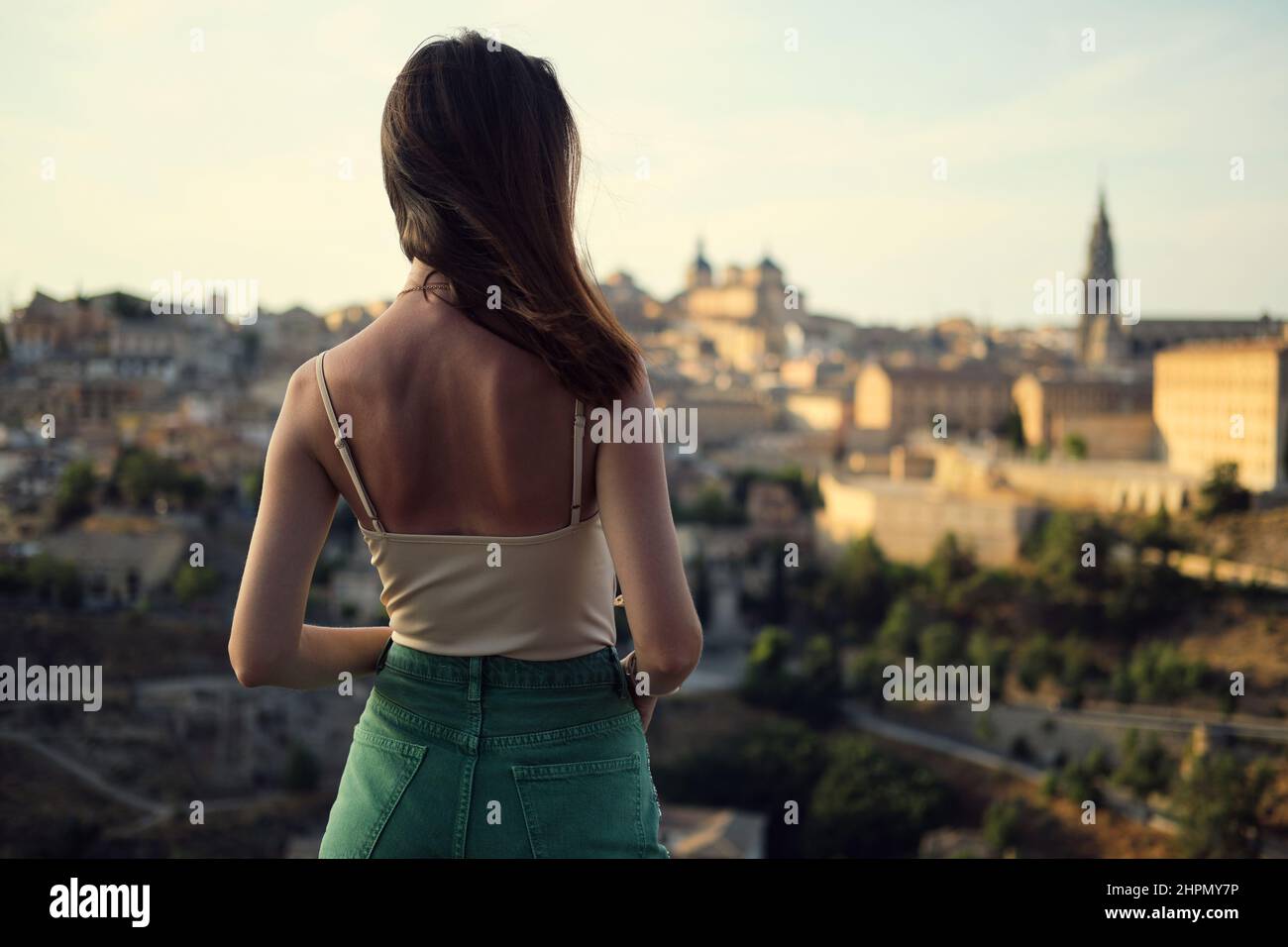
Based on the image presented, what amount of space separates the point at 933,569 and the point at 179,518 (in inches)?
420

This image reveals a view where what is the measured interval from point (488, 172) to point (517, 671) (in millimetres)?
293

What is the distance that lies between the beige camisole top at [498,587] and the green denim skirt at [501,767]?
12 millimetres

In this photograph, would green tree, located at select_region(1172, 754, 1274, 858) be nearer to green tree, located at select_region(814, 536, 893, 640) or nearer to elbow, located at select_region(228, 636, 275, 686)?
green tree, located at select_region(814, 536, 893, 640)

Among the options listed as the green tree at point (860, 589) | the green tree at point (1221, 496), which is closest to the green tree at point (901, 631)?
the green tree at point (860, 589)

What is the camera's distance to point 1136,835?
1359cm

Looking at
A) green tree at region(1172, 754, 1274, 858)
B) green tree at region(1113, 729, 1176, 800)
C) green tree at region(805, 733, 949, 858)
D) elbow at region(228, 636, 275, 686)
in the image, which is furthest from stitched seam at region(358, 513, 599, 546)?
green tree at region(1113, 729, 1176, 800)

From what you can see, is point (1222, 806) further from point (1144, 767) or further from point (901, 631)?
point (901, 631)

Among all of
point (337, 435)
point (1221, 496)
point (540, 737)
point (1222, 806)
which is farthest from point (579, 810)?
point (1221, 496)

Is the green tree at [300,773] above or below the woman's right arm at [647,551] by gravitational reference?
below

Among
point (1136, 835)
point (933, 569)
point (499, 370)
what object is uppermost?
point (499, 370)

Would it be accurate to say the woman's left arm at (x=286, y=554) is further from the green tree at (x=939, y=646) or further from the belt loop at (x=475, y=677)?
the green tree at (x=939, y=646)

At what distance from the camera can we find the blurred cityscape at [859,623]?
46.5 feet
